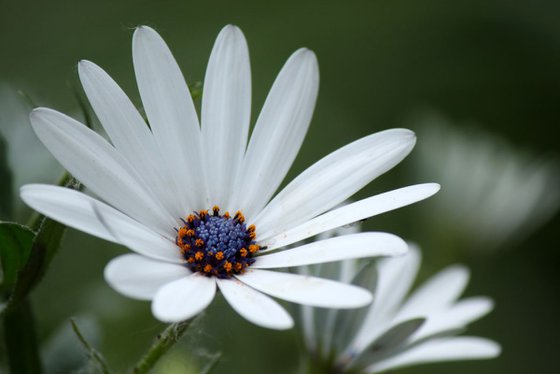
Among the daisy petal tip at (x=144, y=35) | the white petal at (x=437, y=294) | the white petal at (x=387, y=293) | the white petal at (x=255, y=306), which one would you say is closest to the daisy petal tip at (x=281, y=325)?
the white petal at (x=255, y=306)

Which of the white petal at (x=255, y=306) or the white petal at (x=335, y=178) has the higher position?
the white petal at (x=335, y=178)

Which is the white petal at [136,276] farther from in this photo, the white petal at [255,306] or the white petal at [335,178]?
the white petal at [335,178]

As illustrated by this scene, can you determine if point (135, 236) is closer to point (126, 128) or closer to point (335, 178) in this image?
point (126, 128)

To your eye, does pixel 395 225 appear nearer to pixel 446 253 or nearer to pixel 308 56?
pixel 446 253

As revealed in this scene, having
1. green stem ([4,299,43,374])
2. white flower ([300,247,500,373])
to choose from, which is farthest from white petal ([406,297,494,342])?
green stem ([4,299,43,374])

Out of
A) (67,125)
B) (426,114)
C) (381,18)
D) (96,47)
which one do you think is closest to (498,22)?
(381,18)

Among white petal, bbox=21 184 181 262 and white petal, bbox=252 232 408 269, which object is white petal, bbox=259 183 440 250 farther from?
white petal, bbox=21 184 181 262
